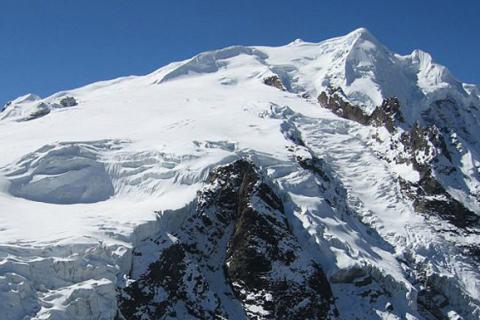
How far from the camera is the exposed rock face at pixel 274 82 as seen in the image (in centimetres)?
12900

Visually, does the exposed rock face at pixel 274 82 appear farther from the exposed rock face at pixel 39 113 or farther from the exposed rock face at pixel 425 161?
the exposed rock face at pixel 39 113

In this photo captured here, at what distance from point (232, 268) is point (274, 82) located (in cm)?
6008

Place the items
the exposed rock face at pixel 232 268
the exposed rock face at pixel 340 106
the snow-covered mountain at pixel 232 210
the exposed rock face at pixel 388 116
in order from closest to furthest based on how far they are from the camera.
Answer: the snow-covered mountain at pixel 232 210, the exposed rock face at pixel 232 268, the exposed rock face at pixel 388 116, the exposed rock face at pixel 340 106

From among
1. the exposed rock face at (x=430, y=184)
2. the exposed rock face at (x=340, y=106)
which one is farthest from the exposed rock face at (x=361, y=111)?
the exposed rock face at (x=430, y=184)

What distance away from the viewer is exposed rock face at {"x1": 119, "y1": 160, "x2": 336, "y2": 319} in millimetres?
68438

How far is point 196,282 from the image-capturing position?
7050cm

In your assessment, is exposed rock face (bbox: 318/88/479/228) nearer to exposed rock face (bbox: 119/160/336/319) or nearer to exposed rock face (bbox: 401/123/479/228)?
exposed rock face (bbox: 401/123/479/228)

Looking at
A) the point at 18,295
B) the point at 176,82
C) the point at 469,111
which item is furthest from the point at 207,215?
the point at 469,111

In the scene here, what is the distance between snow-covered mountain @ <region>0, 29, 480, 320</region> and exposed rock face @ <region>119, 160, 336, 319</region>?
126 mm

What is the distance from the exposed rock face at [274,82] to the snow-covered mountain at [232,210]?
8.69 ft

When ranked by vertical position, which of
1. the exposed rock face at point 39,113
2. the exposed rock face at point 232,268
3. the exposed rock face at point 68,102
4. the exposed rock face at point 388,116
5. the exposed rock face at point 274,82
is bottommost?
the exposed rock face at point 232,268

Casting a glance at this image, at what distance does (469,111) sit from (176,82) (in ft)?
182

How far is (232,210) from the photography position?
261 feet

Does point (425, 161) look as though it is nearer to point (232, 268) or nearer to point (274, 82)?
point (274, 82)
